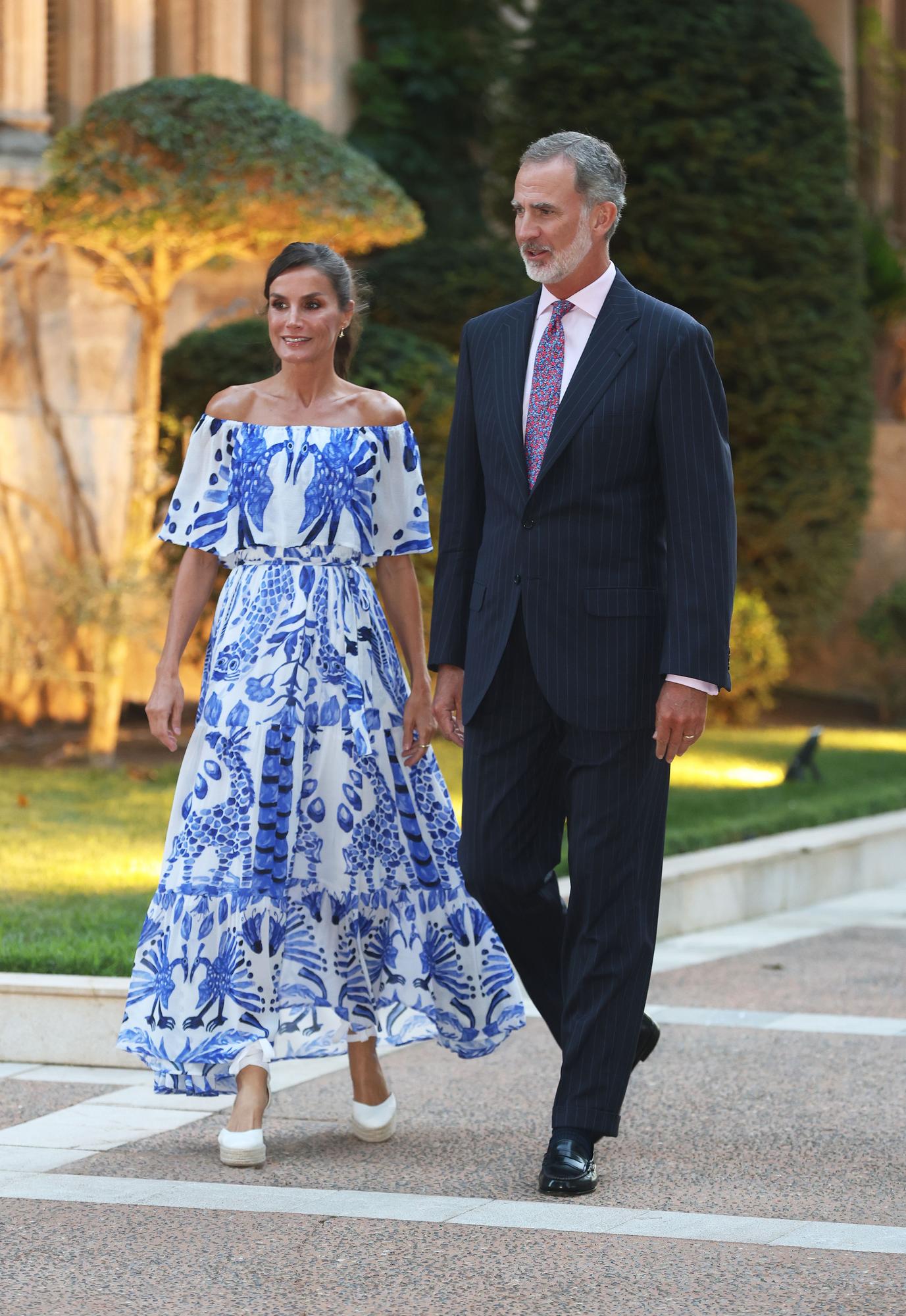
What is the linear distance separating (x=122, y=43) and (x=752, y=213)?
4295 millimetres

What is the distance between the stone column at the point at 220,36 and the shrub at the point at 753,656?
4.85 metres

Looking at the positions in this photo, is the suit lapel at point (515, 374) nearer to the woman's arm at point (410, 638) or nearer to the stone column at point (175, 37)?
the woman's arm at point (410, 638)

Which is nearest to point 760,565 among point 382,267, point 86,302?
point 382,267

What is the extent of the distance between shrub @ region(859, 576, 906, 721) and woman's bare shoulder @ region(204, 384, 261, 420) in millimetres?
11120

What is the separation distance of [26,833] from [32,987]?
302 cm

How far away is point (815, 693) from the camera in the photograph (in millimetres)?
16031

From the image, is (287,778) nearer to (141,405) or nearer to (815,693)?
(141,405)

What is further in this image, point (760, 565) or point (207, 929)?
point (760, 565)

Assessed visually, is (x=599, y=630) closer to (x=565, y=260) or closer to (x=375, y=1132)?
(x=565, y=260)

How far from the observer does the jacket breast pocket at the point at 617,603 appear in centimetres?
398

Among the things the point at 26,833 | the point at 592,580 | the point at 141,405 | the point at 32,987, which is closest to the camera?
the point at 592,580

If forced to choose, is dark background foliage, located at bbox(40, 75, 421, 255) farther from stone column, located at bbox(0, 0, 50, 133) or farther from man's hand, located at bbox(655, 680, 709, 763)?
man's hand, located at bbox(655, 680, 709, 763)

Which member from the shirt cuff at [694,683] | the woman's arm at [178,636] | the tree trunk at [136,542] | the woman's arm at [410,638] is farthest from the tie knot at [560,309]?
the tree trunk at [136,542]

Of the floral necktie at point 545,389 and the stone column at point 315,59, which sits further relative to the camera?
the stone column at point 315,59
